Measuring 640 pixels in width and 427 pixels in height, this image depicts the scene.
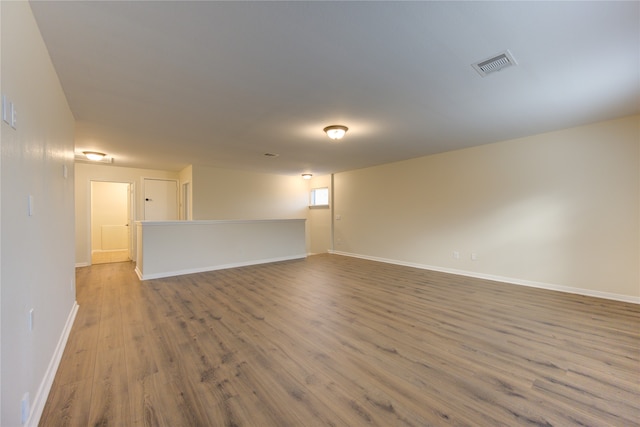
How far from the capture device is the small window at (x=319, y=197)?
8.44 meters

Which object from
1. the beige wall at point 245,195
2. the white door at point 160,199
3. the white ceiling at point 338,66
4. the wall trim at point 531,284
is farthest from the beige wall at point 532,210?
the white door at point 160,199

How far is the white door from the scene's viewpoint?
23.7ft

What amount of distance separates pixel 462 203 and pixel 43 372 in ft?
19.1

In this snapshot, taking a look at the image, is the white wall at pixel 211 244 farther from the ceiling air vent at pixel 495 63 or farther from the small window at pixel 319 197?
the ceiling air vent at pixel 495 63

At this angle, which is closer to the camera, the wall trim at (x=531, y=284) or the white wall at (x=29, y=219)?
the white wall at (x=29, y=219)

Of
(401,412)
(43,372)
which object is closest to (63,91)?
(43,372)

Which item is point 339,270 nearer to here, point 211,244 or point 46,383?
point 211,244

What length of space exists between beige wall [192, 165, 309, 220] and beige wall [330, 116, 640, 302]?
129 inches

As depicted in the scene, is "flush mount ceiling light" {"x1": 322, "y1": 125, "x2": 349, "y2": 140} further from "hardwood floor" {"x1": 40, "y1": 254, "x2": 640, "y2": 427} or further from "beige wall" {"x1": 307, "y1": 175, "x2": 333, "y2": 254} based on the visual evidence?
"beige wall" {"x1": 307, "y1": 175, "x2": 333, "y2": 254}

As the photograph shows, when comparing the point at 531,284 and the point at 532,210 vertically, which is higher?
the point at 532,210

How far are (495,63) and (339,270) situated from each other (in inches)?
169

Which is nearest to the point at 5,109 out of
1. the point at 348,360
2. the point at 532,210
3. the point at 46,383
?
the point at 46,383

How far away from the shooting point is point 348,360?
2209 millimetres

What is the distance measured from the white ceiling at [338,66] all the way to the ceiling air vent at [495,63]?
54 millimetres
